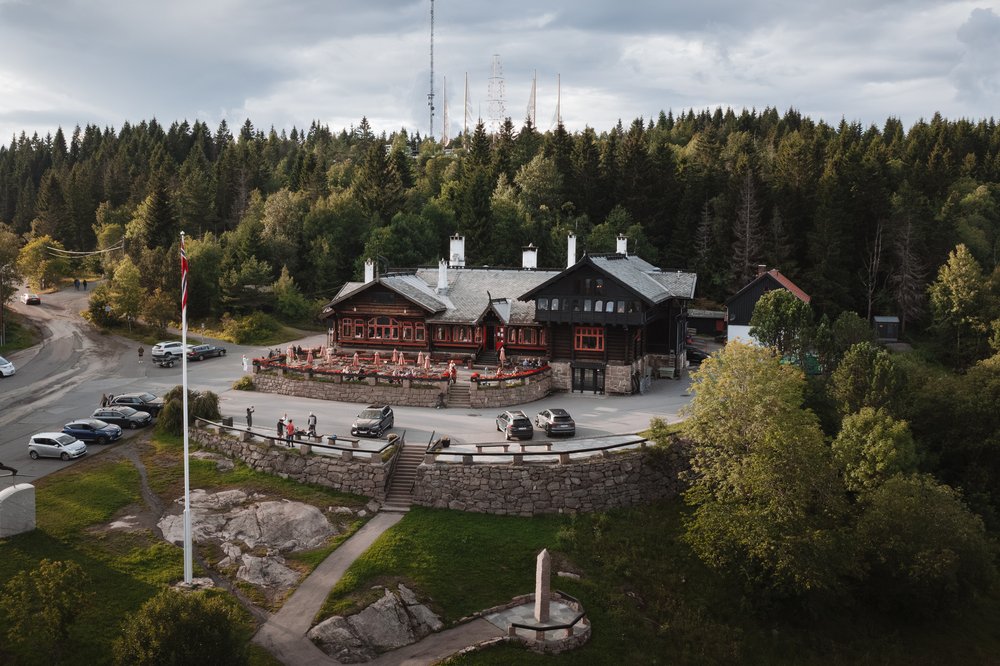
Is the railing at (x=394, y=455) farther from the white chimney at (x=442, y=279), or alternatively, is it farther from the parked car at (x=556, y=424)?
the white chimney at (x=442, y=279)

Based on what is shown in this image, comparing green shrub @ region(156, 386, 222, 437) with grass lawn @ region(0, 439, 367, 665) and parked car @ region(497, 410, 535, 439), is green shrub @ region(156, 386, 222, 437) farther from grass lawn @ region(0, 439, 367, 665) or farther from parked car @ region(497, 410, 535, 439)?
parked car @ region(497, 410, 535, 439)

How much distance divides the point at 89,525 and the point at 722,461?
24.7 metres

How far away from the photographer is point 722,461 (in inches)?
1239

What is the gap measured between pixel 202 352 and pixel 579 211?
4624cm

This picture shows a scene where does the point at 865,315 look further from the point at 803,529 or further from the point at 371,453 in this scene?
the point at 371,453

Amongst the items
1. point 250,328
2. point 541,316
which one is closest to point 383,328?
point 541,316

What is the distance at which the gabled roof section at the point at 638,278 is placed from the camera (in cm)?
4578

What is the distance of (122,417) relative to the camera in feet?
127

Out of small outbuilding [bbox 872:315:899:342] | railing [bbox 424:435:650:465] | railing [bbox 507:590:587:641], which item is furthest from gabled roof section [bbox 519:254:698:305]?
railing [bbox 507:590:587:641]

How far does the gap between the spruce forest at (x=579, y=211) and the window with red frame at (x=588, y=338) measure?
1190 inches

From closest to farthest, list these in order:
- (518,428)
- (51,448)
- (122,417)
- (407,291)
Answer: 1. (51,448)
2. (518,428)
3. (122,417)
4. (407,291)

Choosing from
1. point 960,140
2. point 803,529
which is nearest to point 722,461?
point 803,529

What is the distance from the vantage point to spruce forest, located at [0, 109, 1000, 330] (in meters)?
71.5

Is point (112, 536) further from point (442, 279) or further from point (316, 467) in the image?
point (442, 279)
